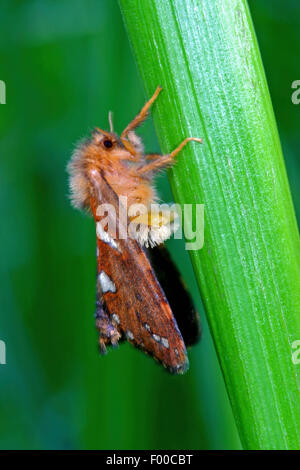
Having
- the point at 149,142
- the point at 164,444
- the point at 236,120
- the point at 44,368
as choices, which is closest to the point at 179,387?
the point at 164,444

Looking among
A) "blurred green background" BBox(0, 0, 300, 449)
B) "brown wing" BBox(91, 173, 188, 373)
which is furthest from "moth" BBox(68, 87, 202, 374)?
"blurred green background" BBox(0, 0, 300, 449)

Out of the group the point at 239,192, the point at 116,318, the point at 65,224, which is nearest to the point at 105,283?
the point at 116,318

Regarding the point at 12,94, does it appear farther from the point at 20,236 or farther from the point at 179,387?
the point at 179,387

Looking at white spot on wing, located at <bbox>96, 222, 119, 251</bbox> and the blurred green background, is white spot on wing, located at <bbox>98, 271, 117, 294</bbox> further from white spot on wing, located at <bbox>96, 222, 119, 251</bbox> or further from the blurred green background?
the blurred green background

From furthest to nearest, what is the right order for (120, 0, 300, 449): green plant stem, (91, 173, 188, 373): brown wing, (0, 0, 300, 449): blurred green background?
(0, 0, 300, 449): blurred green background
(91, 173, 188, 373): brown wing
(120, 0, 300, 449): green plant stem

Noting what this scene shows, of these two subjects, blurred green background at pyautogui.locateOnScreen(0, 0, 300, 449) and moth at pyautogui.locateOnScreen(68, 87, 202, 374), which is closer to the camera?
moth at pyautogui.locateOnScreen(68, 87, 202, 374)

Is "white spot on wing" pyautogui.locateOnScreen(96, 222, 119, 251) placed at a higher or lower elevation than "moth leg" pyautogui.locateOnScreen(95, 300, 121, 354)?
higher

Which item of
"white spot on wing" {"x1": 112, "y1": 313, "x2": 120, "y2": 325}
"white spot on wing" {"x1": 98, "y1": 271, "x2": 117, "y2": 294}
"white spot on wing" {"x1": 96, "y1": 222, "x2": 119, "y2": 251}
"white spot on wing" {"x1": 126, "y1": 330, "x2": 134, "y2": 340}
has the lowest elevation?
"white spot on wing" {"x1": 126, "y1": 330, "x2": 134, "y2": 340}
